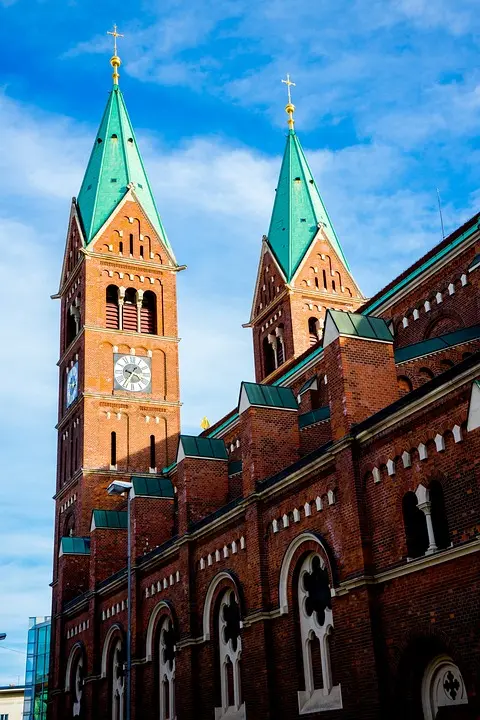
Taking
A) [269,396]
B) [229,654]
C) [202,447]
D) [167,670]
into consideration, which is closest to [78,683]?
[167,670]

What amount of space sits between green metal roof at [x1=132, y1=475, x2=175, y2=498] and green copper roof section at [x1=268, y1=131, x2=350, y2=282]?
64.3ft

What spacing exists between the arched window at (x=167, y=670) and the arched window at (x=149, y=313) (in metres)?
21.7

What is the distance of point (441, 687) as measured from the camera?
16578mm

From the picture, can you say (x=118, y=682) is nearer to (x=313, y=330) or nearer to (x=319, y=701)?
(x=319, y=701)

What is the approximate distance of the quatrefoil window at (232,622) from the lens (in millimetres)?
23722

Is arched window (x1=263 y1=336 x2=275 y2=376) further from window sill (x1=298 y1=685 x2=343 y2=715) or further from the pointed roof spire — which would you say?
window sill (x1=298 y1=685 x2=343 y2=715)

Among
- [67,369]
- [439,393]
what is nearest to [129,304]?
[67,369]

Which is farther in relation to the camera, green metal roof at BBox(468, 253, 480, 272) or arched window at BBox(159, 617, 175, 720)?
arched window at BBox(159, 617, 175, 720)

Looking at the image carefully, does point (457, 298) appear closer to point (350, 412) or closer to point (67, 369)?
point (350, 412)

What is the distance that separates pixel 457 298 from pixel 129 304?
907 inches

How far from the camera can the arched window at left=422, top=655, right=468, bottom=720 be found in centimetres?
1616

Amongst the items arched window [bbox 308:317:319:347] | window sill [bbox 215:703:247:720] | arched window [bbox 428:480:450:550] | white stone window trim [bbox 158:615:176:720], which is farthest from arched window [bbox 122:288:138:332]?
arched window [bbox 428:480:450:550]

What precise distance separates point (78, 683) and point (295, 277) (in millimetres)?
23638

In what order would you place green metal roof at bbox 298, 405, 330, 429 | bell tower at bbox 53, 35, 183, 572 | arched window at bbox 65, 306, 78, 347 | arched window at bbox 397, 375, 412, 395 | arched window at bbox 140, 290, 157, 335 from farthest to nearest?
arched window at bbox 65, 306, 78, 347 < arched window at bbox 140, 290, 157, 335 < bell tower at bbox 53, 35, 183, 572 < green metal roof at bbox 298, 405, 330, 429 < arched window at bbox 397, 375, 412, 395
